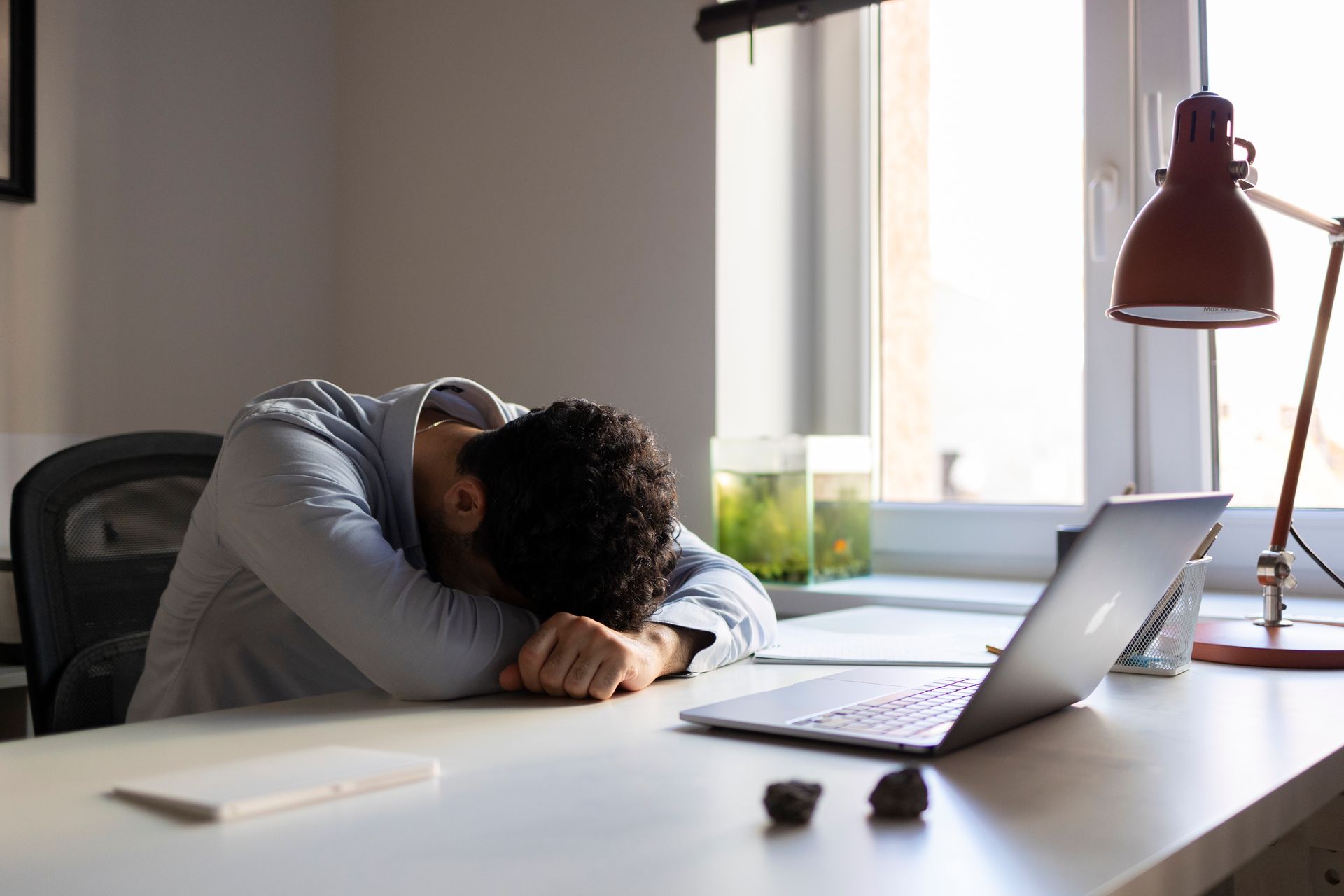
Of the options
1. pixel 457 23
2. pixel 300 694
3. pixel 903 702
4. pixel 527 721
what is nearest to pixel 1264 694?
pixel 903 702

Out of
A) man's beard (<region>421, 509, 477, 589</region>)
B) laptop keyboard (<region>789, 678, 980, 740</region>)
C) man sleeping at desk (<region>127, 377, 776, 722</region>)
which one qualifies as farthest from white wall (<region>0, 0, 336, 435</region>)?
laptop keyboard (<region>789, 678, 980, 740</region>)

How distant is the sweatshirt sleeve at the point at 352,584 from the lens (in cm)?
100

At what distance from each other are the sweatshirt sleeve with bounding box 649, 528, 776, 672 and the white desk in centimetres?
17

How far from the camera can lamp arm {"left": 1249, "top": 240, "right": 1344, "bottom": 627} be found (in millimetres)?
1326

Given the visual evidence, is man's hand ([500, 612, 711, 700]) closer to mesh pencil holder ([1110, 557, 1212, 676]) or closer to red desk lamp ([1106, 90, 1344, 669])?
mesh pencil holder ([1110, 557, 1212, 676])

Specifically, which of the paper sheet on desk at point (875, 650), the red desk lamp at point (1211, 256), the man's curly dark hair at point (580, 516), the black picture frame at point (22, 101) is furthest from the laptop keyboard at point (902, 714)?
the black picture frame at point (22, 101)

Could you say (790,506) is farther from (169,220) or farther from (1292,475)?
(169,220)

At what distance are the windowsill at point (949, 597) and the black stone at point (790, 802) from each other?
1.04 metres

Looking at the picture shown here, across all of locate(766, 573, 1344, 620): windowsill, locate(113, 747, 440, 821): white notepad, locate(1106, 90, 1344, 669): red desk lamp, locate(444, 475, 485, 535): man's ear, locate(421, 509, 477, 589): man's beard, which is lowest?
locate(766, 573, 1344, 620): windowsill

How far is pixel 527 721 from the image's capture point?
0.91m

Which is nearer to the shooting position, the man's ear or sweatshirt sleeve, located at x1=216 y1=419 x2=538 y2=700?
sweatshirt sleeve, located at x1=216 y1=419 x2=538 y2=700

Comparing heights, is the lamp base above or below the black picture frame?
below

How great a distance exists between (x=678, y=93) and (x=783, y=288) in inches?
16.4

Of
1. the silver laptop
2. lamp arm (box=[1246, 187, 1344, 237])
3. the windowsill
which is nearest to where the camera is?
the silver laptop
